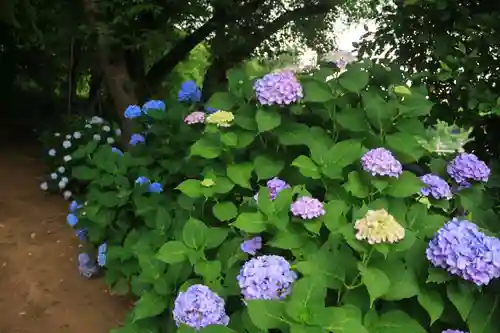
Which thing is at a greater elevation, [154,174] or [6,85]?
[154,174]

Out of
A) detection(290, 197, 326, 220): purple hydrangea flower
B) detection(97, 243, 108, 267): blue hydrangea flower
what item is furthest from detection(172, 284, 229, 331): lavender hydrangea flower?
detection(97, 243, 108, 267): blue hydrangea flower

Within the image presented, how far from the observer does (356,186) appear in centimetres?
159

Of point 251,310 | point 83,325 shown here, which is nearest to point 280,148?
point 251,310

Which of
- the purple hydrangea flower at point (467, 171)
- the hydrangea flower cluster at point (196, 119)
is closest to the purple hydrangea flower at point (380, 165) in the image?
the purple hydrangea flower at point (467, 171)

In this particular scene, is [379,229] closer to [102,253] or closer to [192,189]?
[192,189]

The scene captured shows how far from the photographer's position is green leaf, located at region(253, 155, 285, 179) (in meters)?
1.75

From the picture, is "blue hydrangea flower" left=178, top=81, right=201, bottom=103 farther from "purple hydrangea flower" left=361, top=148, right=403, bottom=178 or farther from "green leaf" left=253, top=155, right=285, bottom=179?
"purple hydrangea flower" left=361, top=148, right=403, bottom=178

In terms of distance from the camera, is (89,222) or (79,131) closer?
(89,222)

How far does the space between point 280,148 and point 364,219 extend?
0.59 metres

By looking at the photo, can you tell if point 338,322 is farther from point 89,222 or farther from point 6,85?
point 6,85

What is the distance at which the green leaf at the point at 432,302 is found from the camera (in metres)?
1.28

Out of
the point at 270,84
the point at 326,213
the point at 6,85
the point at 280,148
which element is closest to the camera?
the point at 326,213

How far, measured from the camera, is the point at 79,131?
14.2 ft

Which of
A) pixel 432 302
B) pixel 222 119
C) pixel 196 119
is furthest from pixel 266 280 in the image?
pixel 196 119
